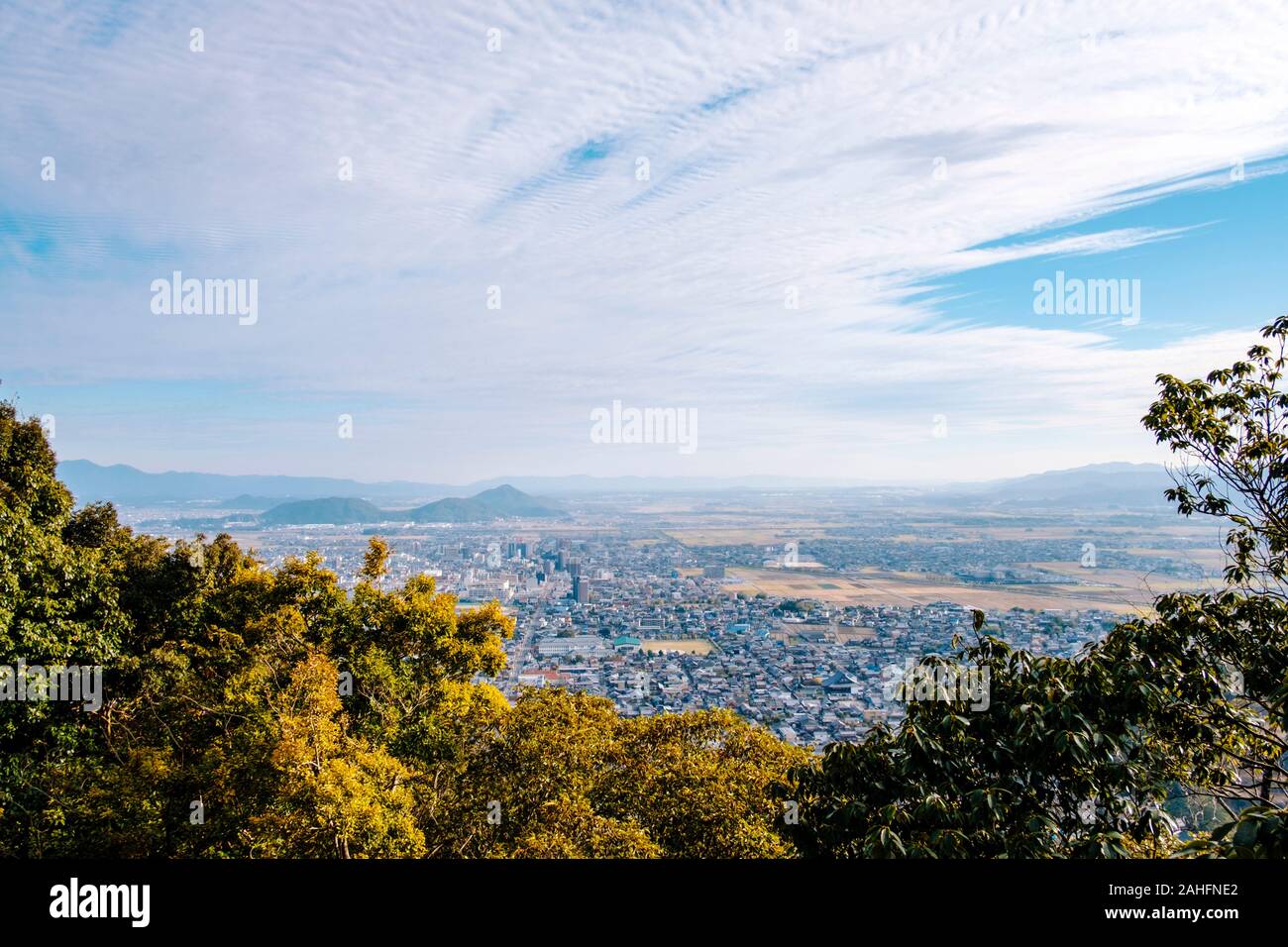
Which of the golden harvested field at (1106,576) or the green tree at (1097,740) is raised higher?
the green tree at (1097,740)

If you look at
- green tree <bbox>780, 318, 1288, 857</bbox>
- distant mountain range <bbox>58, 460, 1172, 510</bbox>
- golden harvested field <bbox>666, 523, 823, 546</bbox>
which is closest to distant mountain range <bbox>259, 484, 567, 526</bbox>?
distant mountain range <bbox>58, 460, 1172, 510</bbox>

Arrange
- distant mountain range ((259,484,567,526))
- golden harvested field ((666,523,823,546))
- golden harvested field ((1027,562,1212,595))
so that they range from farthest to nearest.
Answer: golden harvested field ((666,523,823,546)) → distant mountain range ((259,484,567,526)) → golden harvested field ((1027,562,1212,595))

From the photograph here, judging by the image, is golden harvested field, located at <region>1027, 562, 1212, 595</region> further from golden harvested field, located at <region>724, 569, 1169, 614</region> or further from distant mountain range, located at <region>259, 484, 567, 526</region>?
distant mountain range, located at <region>259, 484, 567, 526</region>

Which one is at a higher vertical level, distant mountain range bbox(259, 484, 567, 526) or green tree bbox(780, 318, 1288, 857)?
green tree bbox(780, 318, 1288, 857)

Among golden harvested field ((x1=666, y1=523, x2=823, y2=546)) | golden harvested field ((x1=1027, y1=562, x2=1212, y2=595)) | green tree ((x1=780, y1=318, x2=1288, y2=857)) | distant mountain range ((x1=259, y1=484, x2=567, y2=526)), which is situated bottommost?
golden harvested field ((x1=666, y1=523, x2=823, y2=546))

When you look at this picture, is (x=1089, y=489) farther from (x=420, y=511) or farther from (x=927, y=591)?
(x=420, y=511)

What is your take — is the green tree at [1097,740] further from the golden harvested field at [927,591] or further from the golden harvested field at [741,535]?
the golden harvested field at [741,535]

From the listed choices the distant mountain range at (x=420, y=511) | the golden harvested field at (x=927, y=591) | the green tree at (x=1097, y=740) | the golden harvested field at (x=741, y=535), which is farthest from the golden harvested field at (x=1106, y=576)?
the distant mountain range at (x=420, y=511)
